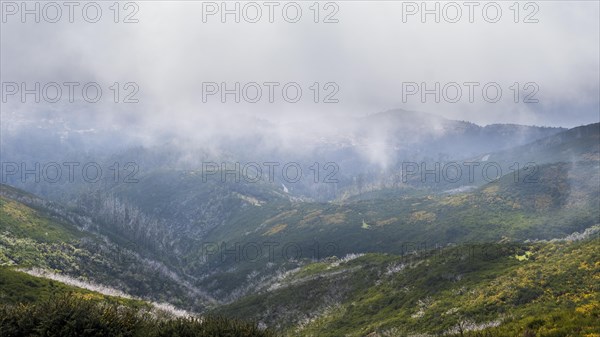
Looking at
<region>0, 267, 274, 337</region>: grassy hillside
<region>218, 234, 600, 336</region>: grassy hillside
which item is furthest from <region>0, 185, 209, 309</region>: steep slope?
<region>0, 267, 274, 337</region>: grassy hillside

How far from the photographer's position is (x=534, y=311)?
1646 inches

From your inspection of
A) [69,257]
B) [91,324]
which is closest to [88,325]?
[91,324]

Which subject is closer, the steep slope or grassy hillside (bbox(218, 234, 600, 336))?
grassy hillside (bbox(218, 234, 600, 336))

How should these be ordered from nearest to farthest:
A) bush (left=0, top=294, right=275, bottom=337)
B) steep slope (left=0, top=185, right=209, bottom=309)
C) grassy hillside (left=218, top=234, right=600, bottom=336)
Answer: bush (left=0, top=294, right=275, bottom=337), grassy hillside (left=218, top=234, right=600, bottom=336), steep slope (left=0, top=185, right=209, bottom=309)

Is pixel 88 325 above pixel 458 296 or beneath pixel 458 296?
above

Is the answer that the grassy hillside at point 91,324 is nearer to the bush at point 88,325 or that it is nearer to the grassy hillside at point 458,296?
the bush at point 88,325

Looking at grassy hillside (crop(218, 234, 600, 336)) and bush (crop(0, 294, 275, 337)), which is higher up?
bush (crop(0, 294, 275, 337))

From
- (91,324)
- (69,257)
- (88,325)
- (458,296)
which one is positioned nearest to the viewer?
(88,325)

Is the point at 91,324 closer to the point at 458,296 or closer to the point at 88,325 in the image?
the point at 88,325

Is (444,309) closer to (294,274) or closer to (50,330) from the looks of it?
(50,330)

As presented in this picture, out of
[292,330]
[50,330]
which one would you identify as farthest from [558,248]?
[50,330]

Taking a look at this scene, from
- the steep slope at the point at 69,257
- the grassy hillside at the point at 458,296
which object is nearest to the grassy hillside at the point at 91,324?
the grassy hillside at the point at 458,296

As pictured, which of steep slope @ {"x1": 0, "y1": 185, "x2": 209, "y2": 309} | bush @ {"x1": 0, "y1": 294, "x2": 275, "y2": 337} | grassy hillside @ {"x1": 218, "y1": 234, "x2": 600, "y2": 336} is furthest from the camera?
steep slope @ {"x1": 0, "y1": 185, "x2": 209, "y2": 309}

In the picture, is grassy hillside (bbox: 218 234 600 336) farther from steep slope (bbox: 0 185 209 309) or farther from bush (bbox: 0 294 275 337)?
steep slope (bbox: 0 185 209 309)
